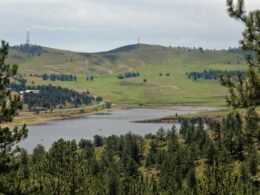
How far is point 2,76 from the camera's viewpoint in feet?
103

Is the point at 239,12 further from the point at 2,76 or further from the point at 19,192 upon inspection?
the point at 19,192

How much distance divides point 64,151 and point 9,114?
38908 mm

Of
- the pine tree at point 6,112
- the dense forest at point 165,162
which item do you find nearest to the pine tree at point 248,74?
the dense forest at point 165,162

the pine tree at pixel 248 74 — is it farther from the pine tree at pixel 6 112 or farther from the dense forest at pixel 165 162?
the pine tree at pixel 6 112

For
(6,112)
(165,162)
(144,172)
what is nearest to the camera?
(6,112)

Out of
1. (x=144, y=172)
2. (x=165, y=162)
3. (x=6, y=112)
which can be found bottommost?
(x=144, y=172)

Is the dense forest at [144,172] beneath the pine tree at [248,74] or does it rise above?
beneath

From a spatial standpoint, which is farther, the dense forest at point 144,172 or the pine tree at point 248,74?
the dense forest at point 144,172

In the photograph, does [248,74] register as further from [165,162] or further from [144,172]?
[144,172]

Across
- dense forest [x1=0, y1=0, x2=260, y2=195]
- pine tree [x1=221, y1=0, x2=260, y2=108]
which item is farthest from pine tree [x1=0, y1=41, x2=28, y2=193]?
pine tree [x1=221, y1=0, x2=260, y2=108]

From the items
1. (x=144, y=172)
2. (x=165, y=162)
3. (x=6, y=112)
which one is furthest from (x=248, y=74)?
(x=144, y=172)

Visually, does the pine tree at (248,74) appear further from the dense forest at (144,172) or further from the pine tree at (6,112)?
the pine tree at (6,112)

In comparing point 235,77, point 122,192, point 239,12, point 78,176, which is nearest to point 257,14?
point 239,12

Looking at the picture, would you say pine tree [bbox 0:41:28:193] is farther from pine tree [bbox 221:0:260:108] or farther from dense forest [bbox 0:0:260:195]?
pine tree [bbox 221:0:260:108]
